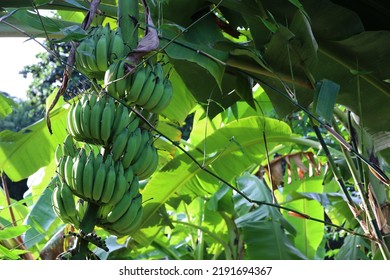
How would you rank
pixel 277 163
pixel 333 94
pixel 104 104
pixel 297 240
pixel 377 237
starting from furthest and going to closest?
pixel 297 240 < pixel 277 163 < pixel 377 237 < pixel 333 94 < pixel 104 104

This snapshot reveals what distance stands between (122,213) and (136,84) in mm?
243

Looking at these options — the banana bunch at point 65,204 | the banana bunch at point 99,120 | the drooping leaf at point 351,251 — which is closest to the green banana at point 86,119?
the banana bunch at point 99,120

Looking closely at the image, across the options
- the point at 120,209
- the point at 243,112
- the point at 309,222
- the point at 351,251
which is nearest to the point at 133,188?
the point at 120,209

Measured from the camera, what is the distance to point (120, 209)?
3.63 feet

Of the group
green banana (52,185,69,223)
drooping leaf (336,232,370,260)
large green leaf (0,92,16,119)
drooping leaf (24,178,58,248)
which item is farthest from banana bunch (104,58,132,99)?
drooping leaf (336,232,370,260)

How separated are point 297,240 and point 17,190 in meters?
8.23

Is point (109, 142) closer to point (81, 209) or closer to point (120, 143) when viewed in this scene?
point (120, 143)

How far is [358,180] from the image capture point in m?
Answer: 1.72

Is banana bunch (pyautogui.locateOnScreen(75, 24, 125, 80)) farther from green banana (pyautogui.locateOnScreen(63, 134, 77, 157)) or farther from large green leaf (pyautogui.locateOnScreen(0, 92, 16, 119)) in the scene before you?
large green leaf (pyautogui.locateOnScreen(0, 92, 16, 119))

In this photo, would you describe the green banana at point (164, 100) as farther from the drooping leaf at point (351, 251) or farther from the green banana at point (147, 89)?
the drooping leaf at point (351, 251)

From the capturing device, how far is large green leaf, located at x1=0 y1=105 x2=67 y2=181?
190 cm

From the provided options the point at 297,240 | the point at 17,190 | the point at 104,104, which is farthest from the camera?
the point at 17,190
